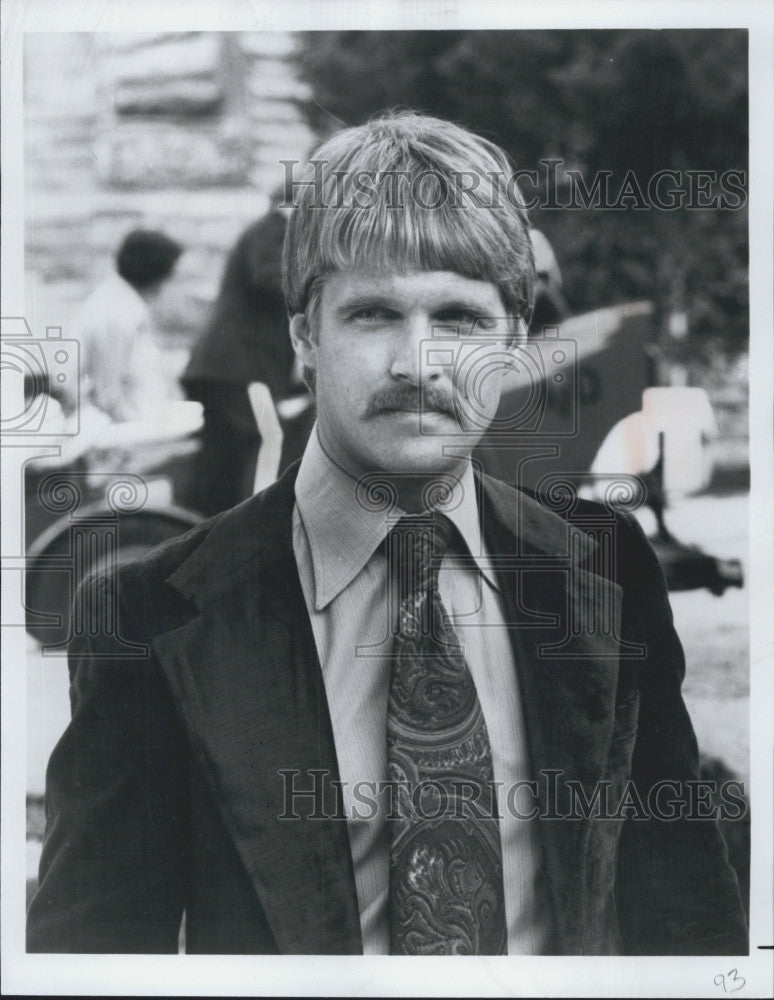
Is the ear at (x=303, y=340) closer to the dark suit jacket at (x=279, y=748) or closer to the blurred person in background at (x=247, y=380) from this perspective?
the blurred person in background at (x=247, y=380)

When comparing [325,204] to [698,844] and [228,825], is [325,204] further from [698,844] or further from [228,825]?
[698,844]

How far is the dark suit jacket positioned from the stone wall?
731mm

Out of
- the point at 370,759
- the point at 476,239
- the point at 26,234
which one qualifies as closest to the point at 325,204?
the point at 476,239

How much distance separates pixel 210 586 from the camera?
2834mm

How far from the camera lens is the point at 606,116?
2875 mm

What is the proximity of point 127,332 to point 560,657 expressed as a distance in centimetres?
147

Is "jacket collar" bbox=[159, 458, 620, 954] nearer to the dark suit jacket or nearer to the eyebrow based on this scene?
the dark suit jacket

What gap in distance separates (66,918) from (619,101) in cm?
269

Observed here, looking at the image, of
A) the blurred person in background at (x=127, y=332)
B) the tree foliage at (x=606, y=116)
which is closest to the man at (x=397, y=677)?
the tree foliage at (x=606, y=116)

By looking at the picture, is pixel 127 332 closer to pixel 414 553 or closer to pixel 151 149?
pixel 151 149

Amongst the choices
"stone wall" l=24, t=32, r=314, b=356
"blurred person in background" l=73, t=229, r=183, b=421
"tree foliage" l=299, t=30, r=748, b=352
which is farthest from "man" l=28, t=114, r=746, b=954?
"blurred person in background" l=73, t=229, r=183, b=421

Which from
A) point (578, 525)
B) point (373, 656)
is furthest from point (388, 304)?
point (373, 656)

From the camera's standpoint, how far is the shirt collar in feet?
9.23

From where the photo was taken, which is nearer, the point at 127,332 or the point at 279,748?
the point at 279,748
